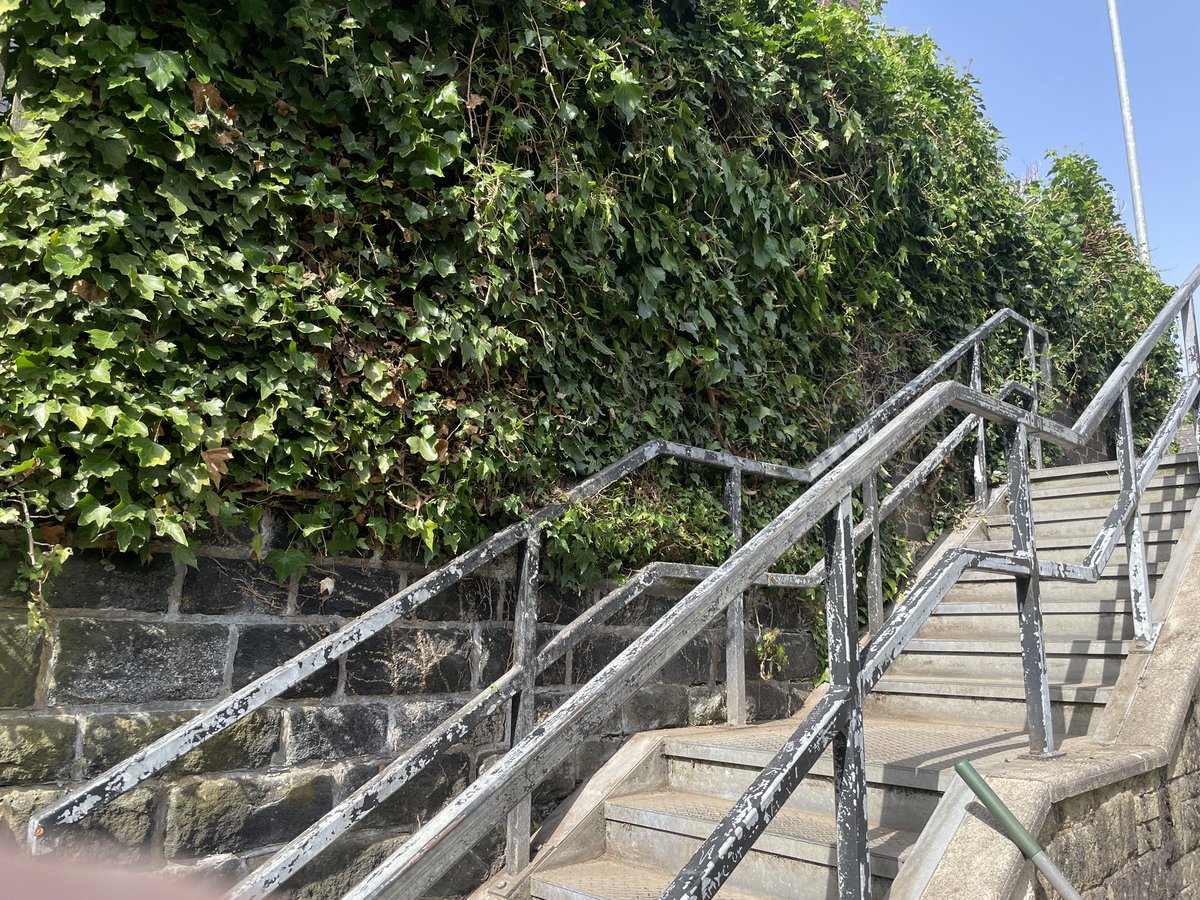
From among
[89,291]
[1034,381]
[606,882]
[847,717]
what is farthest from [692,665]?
[1034,381]

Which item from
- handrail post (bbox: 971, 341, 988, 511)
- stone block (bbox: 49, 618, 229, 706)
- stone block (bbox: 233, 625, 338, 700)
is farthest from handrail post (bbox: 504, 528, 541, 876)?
handrail post (bbox: 971, 341, 988, 511)

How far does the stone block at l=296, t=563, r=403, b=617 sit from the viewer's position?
274 centimetres

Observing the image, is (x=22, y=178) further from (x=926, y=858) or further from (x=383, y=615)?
(x=926, y=858)

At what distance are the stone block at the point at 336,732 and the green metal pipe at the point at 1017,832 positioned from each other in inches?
68.2

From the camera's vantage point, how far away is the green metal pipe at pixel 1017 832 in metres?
2.06

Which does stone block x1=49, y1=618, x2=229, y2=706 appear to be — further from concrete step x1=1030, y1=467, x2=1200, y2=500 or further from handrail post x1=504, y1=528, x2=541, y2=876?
concrete step x1=1030, y1=467, x2=1200, y2=500

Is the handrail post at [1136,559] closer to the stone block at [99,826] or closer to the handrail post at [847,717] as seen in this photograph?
the handrail post at [847,717]

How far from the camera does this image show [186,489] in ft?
7.82

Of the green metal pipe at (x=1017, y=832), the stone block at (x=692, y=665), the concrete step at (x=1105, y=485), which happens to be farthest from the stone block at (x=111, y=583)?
the concrete step at (x=1105, y=485)

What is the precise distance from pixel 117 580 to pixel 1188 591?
12.6 feet

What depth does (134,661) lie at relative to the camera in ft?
7.73

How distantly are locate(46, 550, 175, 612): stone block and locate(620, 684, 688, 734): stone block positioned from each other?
70.6 inches

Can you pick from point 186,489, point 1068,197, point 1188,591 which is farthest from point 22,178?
point 1068,197

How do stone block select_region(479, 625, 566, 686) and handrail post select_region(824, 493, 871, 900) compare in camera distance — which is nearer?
handrail post select_region(824, 493, 871, 900)
